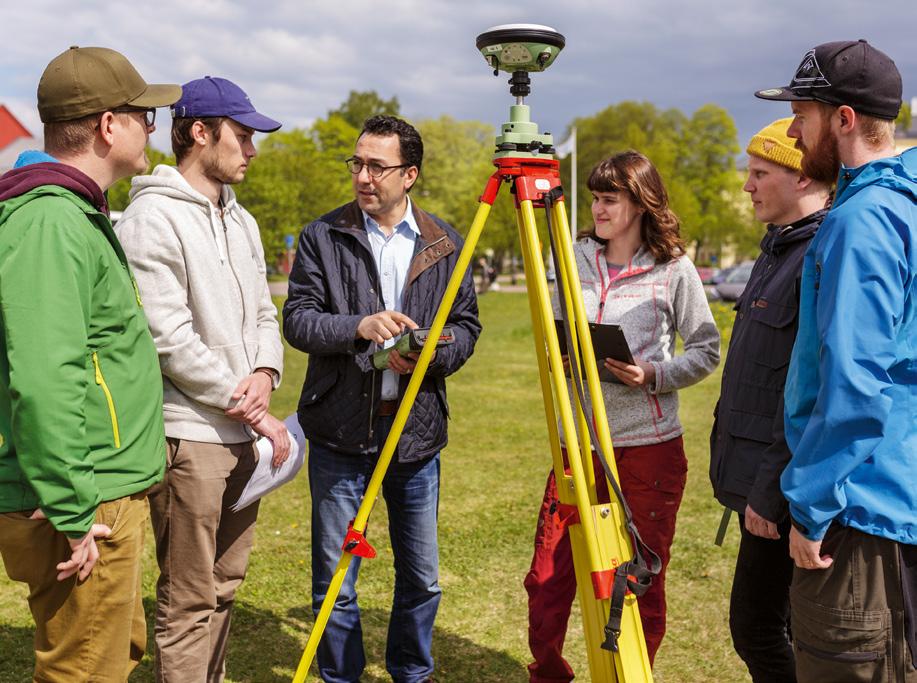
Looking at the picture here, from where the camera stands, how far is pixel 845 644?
228 centimetres

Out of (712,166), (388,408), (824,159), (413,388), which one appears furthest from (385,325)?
(712,166)

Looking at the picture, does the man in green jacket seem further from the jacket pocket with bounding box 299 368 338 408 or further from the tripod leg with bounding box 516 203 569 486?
the tripod leg with bounding box 516 203 569 486

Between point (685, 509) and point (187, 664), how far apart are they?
14.1 ft

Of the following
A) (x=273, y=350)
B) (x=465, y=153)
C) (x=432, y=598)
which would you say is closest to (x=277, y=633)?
(x=432, y=598)

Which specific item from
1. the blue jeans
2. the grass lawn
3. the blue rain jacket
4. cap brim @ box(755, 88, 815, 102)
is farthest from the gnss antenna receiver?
the grass lawn

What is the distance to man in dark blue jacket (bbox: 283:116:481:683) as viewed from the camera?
351cm

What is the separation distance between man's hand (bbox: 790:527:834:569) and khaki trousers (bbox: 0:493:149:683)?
2.02 m

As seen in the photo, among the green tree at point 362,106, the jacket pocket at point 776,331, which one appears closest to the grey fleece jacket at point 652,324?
the jacket pocket at point 776,331

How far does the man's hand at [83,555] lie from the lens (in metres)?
2.40

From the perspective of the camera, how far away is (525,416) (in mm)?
9852

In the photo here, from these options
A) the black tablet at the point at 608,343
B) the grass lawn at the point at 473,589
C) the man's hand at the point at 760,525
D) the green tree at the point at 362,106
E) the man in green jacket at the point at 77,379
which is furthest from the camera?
the green tree at the point at 362,106

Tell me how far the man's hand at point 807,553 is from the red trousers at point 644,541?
1.25 meters

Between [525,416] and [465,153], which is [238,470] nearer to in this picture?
[525,416]

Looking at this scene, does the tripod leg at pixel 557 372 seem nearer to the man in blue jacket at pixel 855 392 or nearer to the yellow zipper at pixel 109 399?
the man in blue jacket at pixel 855 392
